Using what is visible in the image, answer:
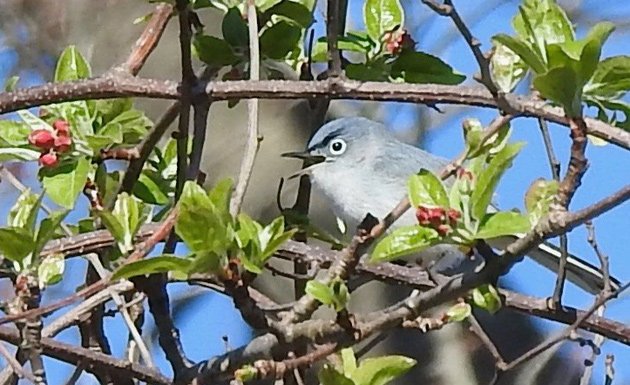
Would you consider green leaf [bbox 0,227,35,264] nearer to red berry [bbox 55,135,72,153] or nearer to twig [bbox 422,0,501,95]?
red berry [bbox 55,135,72,153]

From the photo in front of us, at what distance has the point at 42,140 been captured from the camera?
1.27 m

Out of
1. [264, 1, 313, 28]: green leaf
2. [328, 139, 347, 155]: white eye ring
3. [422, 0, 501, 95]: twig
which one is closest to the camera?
[422, 0, 501, 95]: twig

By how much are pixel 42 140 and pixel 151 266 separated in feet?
1.10

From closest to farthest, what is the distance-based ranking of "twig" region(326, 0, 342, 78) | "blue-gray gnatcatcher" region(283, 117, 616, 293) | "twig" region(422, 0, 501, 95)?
"twig" region(422, 0, 501, 95), "twig" region(326, 0, 342, 78), "blue-gray gnatcatcher" region(283, 117, 616, 293)

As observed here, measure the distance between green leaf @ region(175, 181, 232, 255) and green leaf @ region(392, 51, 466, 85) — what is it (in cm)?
51

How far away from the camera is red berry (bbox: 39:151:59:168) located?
1.26 metres

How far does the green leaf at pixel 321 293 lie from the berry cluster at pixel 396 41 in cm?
50

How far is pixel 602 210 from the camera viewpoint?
902 millimetres

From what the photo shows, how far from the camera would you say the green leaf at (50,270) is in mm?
1153

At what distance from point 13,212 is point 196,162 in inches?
7.8

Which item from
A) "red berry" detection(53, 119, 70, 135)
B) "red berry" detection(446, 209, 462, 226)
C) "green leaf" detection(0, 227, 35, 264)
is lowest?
"red berry" detection(446, 209, 462, 226)

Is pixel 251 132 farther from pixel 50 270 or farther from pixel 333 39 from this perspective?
pixel 50 270

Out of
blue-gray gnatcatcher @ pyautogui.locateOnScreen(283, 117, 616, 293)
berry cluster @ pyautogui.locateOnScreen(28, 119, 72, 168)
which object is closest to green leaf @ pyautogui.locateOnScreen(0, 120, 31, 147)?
berry cluster @ pyautogui.locateOnScreen(28, 119, 72, 168)

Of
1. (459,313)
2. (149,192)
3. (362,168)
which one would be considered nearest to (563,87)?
(459,313)
